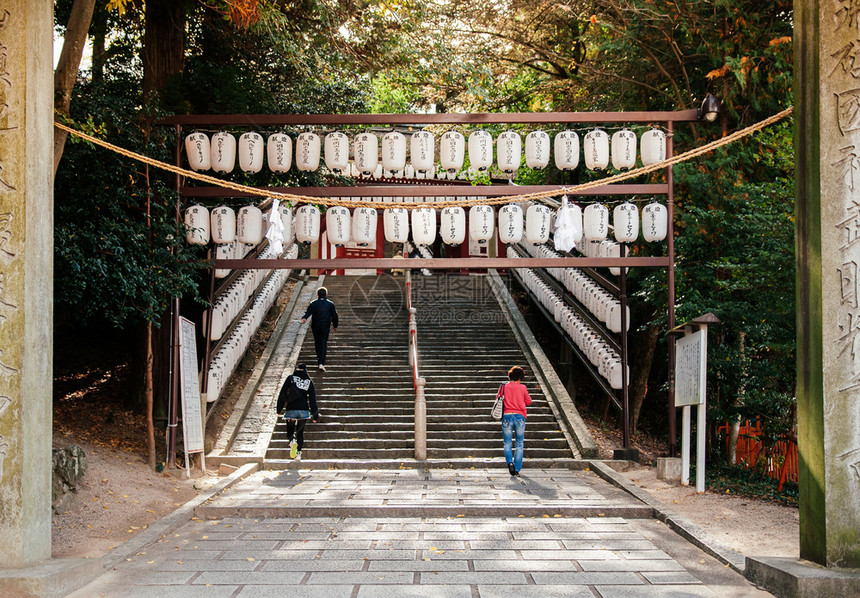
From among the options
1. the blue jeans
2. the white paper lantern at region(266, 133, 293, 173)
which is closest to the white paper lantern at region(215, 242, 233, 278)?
the white paper lantern at region(266, 133, 293, 173)

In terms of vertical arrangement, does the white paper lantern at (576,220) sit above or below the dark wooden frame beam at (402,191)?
below

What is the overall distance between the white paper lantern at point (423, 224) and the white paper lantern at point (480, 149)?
1.01 m

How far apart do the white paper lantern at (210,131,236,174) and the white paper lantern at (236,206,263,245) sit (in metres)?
0.68

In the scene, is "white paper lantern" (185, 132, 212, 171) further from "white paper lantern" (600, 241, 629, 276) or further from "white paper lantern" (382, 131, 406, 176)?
"white paper lantern" (600, 241, 629, 276)

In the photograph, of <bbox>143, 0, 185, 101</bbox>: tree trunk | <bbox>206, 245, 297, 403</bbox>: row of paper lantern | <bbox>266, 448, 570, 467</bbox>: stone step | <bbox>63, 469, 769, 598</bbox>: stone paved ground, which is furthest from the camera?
<bbox>143, 0, 185, 101</bbox>: tree trunk

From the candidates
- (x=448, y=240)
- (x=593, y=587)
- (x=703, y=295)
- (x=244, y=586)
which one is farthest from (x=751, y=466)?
(x=244, y=586)

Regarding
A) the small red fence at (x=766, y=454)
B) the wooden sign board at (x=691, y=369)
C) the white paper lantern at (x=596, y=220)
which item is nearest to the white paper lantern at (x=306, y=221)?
the white paper lantern at (x=596, y=220)

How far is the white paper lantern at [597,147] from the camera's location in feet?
35.3

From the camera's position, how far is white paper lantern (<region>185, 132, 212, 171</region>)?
34.9 feet

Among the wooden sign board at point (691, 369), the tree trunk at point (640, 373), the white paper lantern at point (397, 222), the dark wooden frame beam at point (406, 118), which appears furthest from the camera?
the tree trunk at point (640, 373)

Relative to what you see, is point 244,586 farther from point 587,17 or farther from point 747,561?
point 587,17

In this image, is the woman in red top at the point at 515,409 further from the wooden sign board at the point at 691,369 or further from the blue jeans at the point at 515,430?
the wooden sign board at the point at 691,369

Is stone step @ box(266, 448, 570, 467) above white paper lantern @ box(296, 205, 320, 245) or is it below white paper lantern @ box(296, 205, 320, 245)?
below

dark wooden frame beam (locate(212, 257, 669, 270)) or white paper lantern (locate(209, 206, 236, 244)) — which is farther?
white paper lantern (locate(209, 206, 236, 244))
